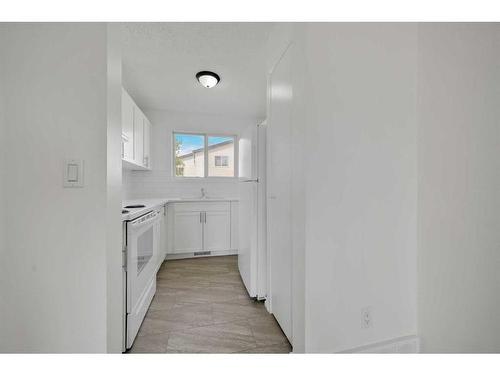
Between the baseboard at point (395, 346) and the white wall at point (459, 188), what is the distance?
0.06m

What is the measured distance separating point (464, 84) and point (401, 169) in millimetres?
562

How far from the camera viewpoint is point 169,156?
11.8 feet

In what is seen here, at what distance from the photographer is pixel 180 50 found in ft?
6.64

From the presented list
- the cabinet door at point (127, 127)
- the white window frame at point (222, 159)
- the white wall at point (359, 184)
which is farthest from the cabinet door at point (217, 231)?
the white wall at point (359, 184)

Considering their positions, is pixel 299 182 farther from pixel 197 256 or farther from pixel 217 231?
pixel 197 256

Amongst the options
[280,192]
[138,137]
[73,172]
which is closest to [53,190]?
[73,172]

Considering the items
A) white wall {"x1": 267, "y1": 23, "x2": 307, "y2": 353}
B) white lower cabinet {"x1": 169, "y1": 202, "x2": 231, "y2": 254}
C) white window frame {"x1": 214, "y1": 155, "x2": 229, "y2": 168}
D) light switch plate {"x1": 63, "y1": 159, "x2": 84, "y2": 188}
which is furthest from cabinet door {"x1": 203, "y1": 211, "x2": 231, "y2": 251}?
light switch plate {"x1": 63, "y1": 159, "x2": 84, "y2": 188}

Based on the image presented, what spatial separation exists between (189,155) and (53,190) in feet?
9.81

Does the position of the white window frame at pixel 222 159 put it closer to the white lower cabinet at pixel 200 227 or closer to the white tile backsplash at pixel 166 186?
the white tile backsplash at pixel 166 186

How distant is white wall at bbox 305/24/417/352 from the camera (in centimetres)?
112

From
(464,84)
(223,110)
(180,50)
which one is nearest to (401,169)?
(464,84)

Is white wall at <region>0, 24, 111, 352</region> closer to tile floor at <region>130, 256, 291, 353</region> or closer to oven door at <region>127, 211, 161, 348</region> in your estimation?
oven door at <region>127, 211, 161, 348</region>

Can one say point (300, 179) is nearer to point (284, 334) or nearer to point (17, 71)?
point (284, 334)

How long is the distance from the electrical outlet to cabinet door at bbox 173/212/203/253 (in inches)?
98.7
